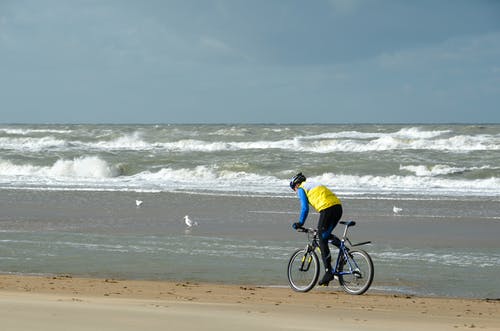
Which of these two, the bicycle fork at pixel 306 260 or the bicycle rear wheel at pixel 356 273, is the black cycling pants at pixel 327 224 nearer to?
the bicycle rear wheel at pixel 356 273

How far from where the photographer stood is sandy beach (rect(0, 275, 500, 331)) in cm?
647

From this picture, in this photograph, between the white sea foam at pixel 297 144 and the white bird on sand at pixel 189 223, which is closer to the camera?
the white bird on sand at pixel 189 223

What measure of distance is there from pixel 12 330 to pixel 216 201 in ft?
50.5

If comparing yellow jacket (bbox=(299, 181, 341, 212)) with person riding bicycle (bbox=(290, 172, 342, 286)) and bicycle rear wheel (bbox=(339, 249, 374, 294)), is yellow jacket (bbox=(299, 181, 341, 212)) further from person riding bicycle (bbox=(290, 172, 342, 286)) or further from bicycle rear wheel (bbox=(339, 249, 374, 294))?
bicycle rear wheel (bbox=(339, 249, 374, 294))

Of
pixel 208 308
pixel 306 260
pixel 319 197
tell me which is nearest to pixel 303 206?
pixel 319 197

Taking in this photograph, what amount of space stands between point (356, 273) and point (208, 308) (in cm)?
239

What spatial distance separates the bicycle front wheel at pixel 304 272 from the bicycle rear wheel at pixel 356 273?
1.12 feet

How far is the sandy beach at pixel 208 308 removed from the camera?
255 inches

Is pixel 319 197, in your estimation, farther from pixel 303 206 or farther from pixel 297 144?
pixel 297 144

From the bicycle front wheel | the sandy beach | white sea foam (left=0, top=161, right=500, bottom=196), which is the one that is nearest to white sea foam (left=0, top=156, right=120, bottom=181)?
white sea foam (left=0, top=161, right=500, bottom=196)

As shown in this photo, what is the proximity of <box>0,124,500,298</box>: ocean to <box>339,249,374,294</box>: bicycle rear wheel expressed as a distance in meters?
0.41

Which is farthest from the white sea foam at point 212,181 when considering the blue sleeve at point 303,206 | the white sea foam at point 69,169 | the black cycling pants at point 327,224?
the blue sleeve at point 303,206

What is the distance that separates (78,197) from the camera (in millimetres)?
22203

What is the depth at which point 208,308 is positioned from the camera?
7.57 metres
